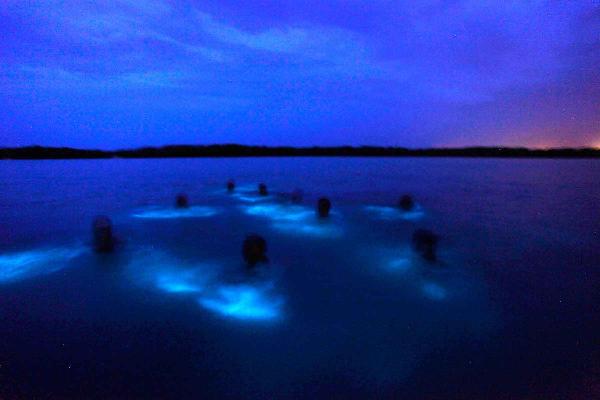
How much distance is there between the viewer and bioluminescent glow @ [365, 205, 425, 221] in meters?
16.7

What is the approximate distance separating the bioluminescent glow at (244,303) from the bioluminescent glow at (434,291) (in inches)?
123

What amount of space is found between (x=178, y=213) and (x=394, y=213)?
10.7 metres

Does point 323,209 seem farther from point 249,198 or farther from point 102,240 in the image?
point 102,240

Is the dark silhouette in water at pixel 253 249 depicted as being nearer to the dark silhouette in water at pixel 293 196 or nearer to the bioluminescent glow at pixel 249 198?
the dark silhouette in water at pixel 293 196

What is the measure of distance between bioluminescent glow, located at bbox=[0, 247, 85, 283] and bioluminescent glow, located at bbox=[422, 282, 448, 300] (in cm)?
925

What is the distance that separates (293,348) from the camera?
566 centimetres

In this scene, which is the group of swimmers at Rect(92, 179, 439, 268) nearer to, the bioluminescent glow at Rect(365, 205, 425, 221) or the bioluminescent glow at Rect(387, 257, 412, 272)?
the bioluminescent glow at Rect(387, 257, 412, 272)

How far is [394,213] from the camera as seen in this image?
17.7 meters

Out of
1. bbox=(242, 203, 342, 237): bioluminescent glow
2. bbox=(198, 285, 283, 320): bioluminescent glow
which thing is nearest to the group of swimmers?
bbox=(198, 285, 283, 320): bioluminescent glow

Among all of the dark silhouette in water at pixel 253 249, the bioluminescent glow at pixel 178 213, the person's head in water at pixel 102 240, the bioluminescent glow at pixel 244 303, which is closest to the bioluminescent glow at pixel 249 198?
the bioluminescent glow at pixel 178 213

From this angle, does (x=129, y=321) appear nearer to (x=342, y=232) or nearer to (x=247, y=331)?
(x=247, y=331)

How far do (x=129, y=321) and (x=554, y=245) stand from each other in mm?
12674

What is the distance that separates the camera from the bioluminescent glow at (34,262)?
358 inches

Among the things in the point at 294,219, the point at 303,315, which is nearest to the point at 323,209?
the point at 294,219
